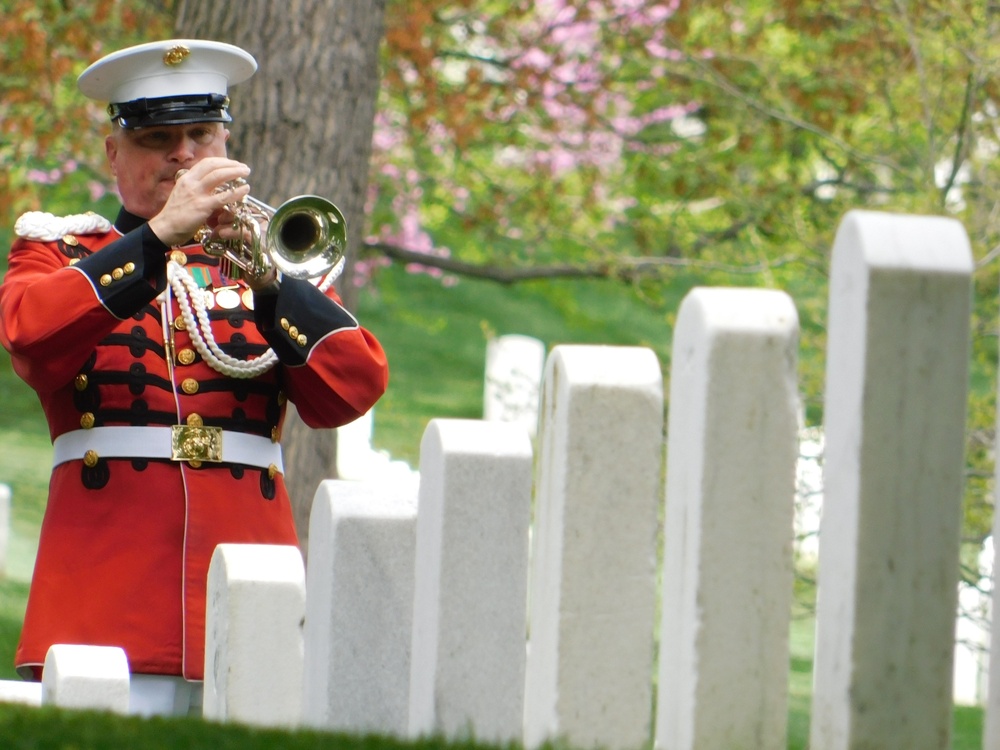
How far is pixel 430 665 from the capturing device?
2115 millimetres

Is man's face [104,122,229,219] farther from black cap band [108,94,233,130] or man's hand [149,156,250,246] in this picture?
man's hand [149,156,250,246]

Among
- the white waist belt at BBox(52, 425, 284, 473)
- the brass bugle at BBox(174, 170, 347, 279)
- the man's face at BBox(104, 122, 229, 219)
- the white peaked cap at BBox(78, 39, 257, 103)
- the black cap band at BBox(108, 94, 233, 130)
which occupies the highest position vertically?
the white peaked cap at BBox(78, 39, 257, 103)

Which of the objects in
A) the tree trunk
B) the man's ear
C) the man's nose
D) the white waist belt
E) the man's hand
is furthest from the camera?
the tree trunk

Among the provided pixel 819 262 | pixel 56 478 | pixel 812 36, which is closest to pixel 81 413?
pixel 56 478

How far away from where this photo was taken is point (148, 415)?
10.5 ft

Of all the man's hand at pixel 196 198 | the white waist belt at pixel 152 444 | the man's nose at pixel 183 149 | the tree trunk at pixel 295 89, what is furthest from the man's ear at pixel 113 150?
the tree trunk at pixel 295 89

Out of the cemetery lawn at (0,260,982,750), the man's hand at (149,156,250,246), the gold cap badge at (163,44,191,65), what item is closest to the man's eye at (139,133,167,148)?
the gold cap badge at (163,44,191,65)

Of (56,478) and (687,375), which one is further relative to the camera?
(56,478)

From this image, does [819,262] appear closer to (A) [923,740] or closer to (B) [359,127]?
(B) [359,127]

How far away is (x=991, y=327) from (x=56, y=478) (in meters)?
3.80

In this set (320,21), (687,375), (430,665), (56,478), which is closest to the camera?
(687,375)

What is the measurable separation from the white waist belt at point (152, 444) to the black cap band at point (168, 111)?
0.62m

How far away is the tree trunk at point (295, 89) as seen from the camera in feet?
16.2

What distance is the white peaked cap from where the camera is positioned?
3.35m
